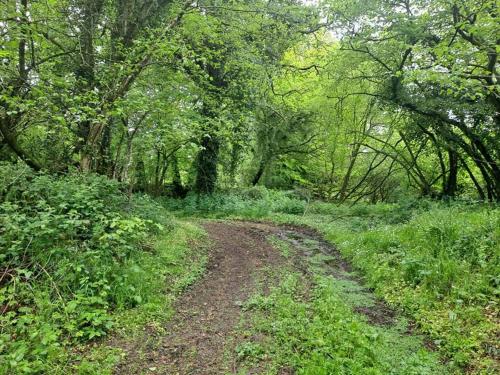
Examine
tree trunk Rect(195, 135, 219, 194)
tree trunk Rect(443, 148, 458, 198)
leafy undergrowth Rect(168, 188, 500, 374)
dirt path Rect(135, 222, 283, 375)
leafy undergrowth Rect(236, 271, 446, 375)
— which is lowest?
dirt path Rect(135, 222, 283, 375)

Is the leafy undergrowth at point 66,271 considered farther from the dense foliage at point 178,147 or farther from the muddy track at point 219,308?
the muddy track at point 219,308

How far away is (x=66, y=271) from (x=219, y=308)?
2.37 m

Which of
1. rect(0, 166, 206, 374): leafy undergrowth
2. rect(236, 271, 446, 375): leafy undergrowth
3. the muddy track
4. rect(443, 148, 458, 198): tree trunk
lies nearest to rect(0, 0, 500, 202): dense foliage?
rect(443, 148, 458, 198): tree trunk

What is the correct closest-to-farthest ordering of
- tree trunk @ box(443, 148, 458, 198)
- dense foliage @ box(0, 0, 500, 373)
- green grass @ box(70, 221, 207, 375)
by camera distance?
green grass @ box(70, 221, 207, 375) < dense foliage @ box(0, 0, 500, 373) < tree trunk @ box(443, 148, 458, 198)

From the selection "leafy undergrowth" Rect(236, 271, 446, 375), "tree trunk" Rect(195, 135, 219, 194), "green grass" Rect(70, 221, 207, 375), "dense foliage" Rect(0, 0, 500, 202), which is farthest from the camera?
"tree trunk" Rect(195, 135, 219, 194)

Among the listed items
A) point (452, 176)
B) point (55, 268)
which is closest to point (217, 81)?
point (452, 176)

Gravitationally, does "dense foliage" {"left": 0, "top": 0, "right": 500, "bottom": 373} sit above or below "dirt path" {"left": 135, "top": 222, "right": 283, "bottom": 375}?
above

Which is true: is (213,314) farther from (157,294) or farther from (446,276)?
(446,276)

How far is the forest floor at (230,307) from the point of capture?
4.01 m

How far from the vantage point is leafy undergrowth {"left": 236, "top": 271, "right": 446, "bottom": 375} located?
3812 mm

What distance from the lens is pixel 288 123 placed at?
777 inches

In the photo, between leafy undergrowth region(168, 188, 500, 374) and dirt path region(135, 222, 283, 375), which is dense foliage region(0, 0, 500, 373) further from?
dirt path region(135, 222, 283, 375)

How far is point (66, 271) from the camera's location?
4988 millimetres

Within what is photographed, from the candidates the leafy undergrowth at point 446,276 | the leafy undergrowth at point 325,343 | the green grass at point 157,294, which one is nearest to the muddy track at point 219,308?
the green grass at point 157,294
